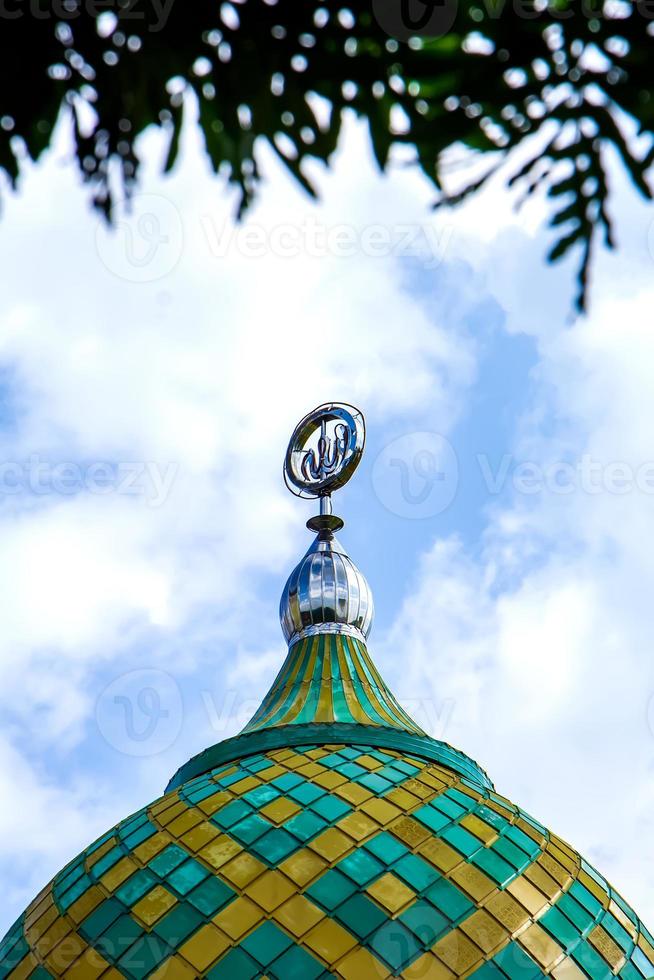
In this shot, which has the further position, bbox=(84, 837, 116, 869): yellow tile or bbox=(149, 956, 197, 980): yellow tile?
bbox=(84, 837, 116, 869): yellow tile

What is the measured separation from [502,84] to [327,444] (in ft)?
42.7

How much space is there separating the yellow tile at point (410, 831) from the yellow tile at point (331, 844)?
0.41m

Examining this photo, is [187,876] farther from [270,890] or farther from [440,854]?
[440,854]

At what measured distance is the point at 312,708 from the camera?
1398cm

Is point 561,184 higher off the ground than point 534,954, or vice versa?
point 534,954

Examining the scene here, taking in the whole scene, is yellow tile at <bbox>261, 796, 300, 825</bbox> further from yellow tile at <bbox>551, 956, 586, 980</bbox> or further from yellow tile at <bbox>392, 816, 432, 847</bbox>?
yellow tile at <bbox>551, 956, 586, 980</bbox>

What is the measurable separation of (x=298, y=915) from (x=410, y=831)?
1.28 m

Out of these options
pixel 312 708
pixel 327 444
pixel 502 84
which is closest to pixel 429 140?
pixel 502 84

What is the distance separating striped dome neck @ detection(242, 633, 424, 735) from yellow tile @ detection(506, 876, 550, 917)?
8.00 ft

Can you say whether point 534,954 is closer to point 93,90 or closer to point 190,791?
point 190,791

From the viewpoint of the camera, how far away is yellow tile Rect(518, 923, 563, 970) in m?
10.9

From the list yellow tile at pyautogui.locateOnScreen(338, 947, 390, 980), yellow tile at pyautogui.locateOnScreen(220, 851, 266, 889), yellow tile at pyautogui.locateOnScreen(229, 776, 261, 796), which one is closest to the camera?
yellow tile at pyautogui.locateOnScreen(338, 947, 390, 980)

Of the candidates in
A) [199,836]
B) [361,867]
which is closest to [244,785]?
[199,836]

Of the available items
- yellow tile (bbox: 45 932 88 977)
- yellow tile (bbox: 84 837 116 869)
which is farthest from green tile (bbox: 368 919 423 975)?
yellow tile (bbox: 84 837 116 869)
